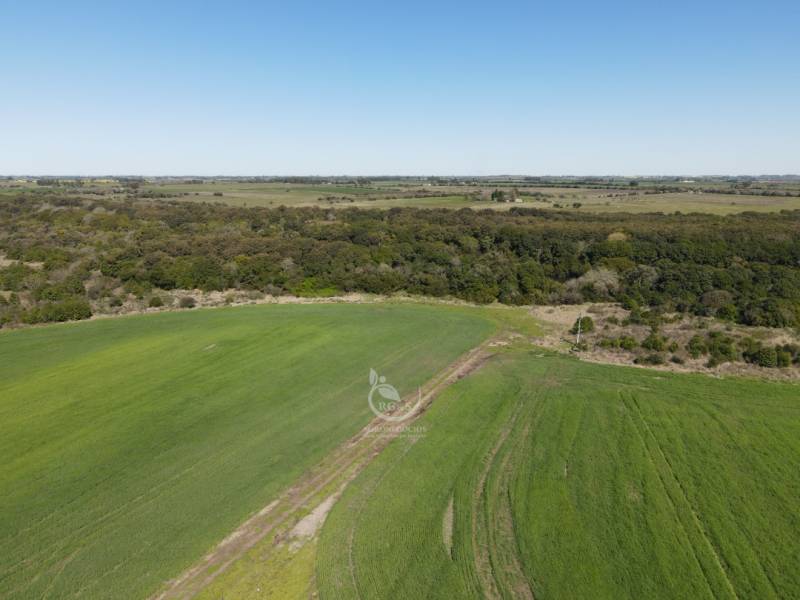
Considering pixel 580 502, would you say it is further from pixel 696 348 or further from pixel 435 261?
pixel 435 261

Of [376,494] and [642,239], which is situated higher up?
[642,239]

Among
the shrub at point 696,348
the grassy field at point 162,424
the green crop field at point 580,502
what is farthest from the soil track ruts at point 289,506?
the shrub at point 696,348

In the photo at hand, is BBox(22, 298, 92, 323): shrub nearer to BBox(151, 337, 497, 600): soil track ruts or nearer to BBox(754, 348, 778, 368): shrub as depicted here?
BBox(151, 337, 497, 600): soil track ruts

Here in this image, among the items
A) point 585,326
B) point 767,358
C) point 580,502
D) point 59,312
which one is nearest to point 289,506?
point 580,502

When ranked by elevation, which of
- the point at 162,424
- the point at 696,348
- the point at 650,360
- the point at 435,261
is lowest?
the point at 162,424

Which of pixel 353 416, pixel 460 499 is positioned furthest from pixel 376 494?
pixel 353 416

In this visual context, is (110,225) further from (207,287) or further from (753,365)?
(753,365)

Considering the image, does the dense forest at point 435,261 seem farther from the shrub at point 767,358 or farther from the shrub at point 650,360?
the shrub at point 650,360
